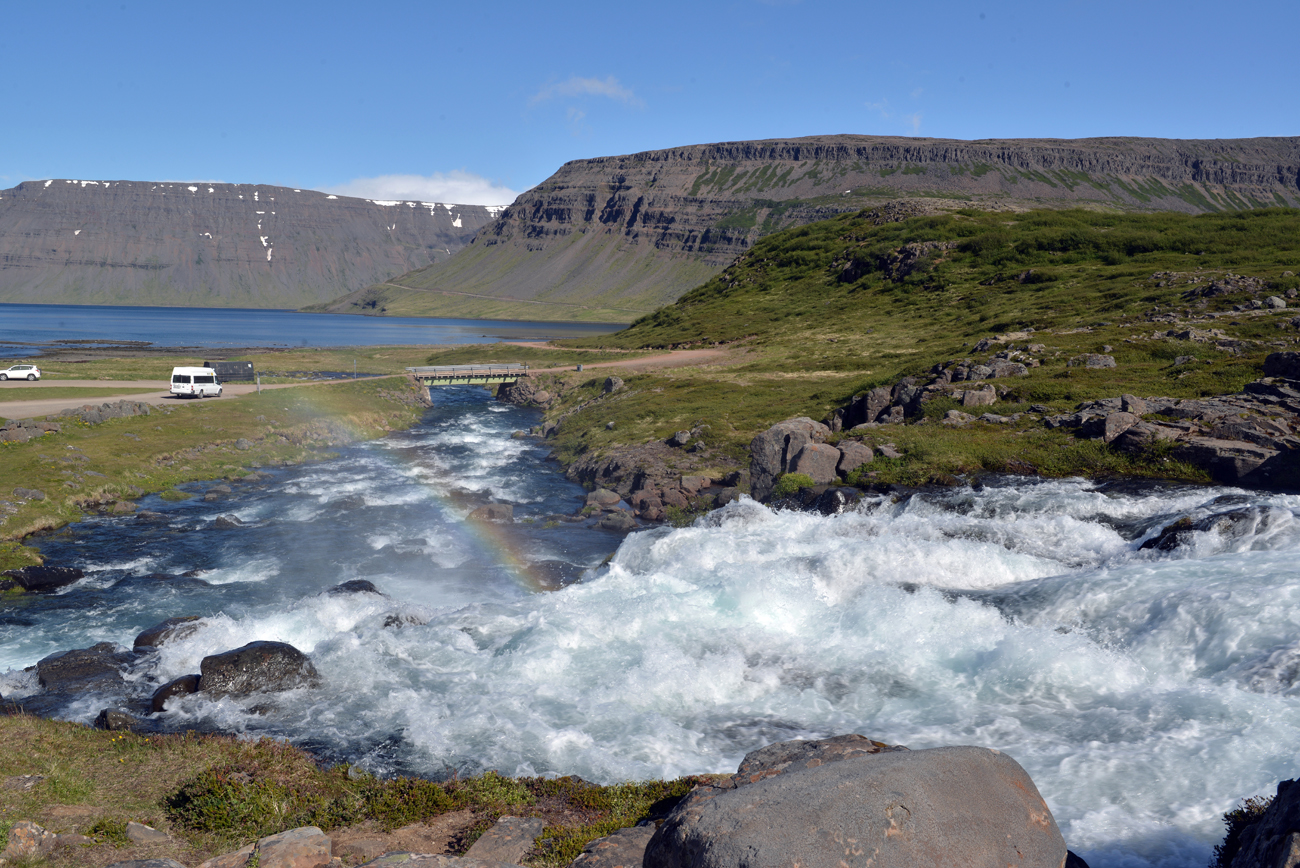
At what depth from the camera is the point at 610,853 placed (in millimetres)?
11141

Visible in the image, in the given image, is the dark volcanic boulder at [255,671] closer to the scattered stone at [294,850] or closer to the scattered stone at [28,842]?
the scattered stone at [28,842]

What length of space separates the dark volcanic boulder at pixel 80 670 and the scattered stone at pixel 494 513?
20146 millimetres

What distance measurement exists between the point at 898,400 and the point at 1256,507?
22.6m

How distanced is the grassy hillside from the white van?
33399 mm

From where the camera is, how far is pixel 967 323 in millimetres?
82375

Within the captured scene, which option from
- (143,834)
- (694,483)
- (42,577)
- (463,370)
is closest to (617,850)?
(143,834)

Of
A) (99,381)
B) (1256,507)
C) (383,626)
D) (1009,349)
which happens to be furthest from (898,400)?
(99,381)

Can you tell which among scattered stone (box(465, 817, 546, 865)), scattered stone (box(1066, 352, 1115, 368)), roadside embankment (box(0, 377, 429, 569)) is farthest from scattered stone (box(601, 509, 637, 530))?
scattered stone (box(1066, 352, 1115, 368))

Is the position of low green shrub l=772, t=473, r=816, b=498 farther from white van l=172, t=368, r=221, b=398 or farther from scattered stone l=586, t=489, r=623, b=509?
white van l=172, t=368, r=221, b=398

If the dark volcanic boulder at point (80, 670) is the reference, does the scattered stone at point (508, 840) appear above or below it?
above

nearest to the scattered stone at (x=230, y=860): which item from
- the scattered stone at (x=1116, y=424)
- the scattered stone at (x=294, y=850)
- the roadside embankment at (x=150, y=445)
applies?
the scattered stone at (x=294, y=850)

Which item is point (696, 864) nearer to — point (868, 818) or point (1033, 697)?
point (868, 818)

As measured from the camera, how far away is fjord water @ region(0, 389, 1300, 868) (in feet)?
52.5

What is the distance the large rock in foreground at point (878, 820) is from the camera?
8062 mm
